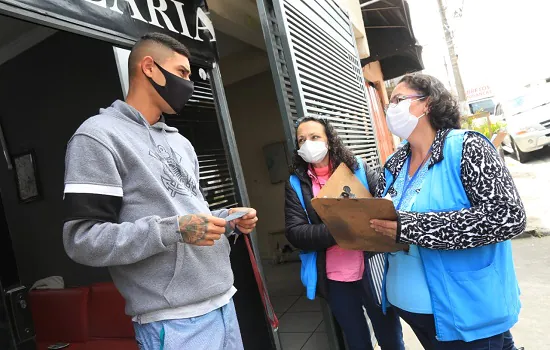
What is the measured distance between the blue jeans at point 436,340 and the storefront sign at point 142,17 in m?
1.94

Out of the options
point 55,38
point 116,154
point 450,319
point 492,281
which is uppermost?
point 55,38

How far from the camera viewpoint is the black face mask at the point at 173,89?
60.3 inches

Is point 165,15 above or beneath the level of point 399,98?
above

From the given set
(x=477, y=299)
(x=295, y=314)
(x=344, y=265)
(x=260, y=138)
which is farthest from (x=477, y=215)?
(x=260, y=138)

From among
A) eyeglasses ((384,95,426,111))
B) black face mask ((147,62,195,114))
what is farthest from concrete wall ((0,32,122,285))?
eyeglasses ((384,95,426,111))

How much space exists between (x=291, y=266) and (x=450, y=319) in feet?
15.7

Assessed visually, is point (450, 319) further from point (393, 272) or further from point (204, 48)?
point (204, 48)

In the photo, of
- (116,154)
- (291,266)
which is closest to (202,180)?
(116,154)

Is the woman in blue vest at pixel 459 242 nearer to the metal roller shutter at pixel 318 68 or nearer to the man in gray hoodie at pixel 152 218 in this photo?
the man in gray hoodie at pixel 152 218

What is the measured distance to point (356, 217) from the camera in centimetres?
159

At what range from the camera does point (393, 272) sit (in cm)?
178

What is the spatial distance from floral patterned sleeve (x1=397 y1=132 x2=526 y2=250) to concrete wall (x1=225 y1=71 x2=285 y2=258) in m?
5.00

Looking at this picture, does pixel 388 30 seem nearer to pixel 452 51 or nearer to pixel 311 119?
pixel 311 119

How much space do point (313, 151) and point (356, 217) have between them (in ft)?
2.84
